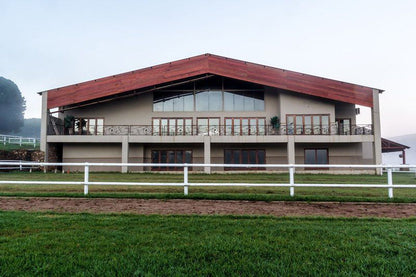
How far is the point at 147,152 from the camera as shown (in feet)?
86.0

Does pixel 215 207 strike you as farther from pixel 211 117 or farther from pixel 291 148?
pixel 211 117

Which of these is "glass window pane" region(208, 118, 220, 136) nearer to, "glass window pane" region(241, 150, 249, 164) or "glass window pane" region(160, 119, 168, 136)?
"glass window pane" region(241, 150, 249, 164)

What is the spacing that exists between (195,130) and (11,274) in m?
23.6

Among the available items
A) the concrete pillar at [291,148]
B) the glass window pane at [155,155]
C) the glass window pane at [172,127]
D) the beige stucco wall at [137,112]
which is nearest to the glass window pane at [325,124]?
the concrete pillar at [291,148]

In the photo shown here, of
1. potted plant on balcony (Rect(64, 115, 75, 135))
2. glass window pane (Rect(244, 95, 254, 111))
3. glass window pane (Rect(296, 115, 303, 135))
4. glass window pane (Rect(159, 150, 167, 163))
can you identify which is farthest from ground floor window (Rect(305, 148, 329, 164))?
potted plant on balcony (Rect(64, 115, 75, 135))

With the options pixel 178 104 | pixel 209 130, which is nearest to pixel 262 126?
pixel 209 130

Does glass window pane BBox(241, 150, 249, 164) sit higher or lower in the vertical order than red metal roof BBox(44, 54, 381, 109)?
lower

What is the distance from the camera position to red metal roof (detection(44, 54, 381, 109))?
934 inches

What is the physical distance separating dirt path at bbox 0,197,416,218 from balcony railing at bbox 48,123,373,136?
18.2 m

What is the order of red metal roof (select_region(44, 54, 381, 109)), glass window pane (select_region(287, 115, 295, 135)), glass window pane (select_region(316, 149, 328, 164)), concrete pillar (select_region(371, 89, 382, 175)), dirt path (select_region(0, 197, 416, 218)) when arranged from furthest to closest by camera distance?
glass window pane (select_region(316, 149, 328, 164)) < glass window pane (select_region(287, 115, 295, 135)) < red metal roof (select_region(44, 54, 381, 109)) < concrete pillar (select_region(371, 89, 382, 175)) < dirt path (select_region(0, 197, 416, 218))

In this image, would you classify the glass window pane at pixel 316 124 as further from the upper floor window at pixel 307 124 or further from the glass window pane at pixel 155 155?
the glass window pane at pixel 155 155

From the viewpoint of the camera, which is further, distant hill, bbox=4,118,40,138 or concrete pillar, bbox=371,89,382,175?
distant hill, bbox=4,118,40,138

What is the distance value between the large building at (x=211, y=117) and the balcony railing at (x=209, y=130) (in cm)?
10

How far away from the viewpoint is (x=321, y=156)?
25.5 metres
